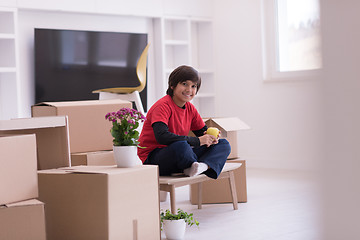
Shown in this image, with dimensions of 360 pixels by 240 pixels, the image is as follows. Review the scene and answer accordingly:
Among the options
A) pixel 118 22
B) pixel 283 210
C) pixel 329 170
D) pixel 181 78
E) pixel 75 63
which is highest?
pixel 118 22

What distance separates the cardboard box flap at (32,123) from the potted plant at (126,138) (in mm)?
228

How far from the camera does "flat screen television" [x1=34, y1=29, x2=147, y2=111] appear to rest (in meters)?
4.32

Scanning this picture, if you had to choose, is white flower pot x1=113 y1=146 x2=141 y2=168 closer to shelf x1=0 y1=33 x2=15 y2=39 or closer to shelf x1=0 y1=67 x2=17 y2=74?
shelf x1=0 y1=67 x2=17 y2=74

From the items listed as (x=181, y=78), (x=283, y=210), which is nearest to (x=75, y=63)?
(x=181, y=78)

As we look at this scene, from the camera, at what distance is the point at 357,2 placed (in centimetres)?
23

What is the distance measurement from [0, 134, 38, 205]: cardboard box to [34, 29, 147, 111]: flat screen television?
2450mm

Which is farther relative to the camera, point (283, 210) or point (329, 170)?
point (283, 210)

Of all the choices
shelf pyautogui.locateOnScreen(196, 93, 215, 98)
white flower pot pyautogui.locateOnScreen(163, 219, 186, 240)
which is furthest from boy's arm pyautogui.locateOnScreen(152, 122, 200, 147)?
shelf pyautogui.locateOnScreen(196, 93, 215, 98)

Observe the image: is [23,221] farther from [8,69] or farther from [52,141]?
[8,69]

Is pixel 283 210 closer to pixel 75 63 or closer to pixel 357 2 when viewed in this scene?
pixel 75 63

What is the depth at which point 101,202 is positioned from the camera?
1.96 m

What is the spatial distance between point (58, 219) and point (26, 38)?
2.57m

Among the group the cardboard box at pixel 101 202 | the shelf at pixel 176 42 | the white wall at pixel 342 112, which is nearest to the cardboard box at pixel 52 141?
the cardboard box at pixel 101 202

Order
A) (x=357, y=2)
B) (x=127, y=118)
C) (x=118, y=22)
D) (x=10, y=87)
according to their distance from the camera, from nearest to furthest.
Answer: (x=357, y=2)
(x=127, y=118)
(x=10, y=87)
(x=118, y=22)
